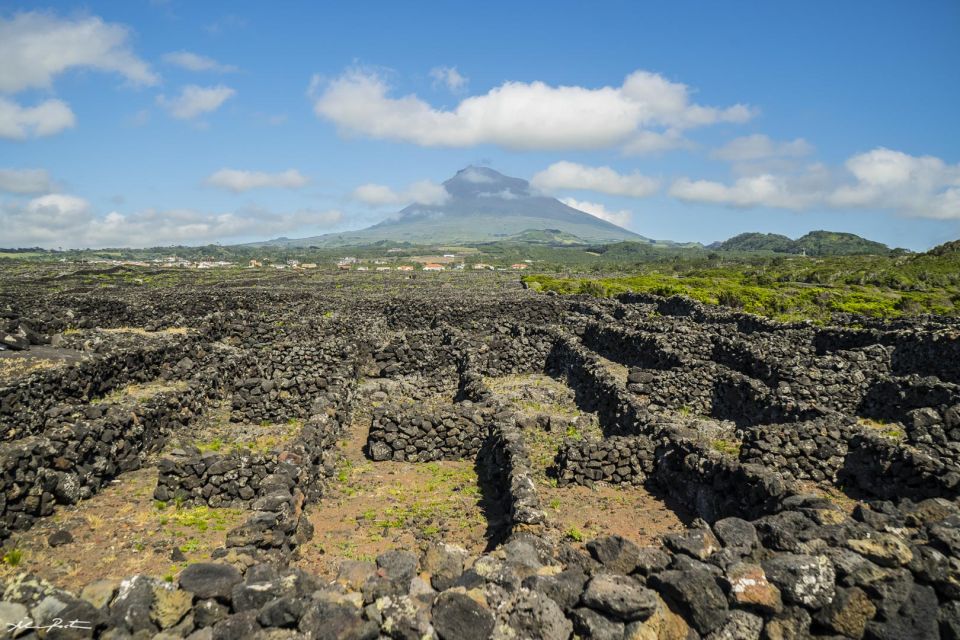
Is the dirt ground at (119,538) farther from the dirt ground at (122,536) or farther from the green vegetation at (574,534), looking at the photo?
the green vegetation at (574,534)

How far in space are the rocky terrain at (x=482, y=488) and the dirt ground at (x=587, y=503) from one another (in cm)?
9

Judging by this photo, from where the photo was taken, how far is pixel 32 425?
16.8m

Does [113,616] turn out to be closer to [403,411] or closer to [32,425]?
[403,411]

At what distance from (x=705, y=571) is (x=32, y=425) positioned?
2013 cm

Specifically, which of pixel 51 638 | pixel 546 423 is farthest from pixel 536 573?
pixel 546 423

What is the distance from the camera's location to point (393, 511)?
1308 cm

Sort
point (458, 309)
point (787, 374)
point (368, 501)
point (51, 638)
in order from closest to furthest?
point (51, 638) < point (368, 501) < point (787, 374) < point (458, 309)

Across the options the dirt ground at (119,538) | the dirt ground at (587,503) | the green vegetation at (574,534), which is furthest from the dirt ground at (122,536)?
the dirt ground at (587,503)

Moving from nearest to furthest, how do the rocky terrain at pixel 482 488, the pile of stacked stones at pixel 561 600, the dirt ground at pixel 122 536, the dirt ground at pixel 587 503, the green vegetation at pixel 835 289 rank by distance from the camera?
the pile of stacked stones at pixel 561 600 → the rocky terrain at pixel 482 488 → the dirt ground at pixel 122 536 → the dirt ground at pixel 587 503 → the green vegetation at pixel 835 289

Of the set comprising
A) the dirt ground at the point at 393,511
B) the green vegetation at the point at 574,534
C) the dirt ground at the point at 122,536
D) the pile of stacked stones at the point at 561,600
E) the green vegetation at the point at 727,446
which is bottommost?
the dirt ground at the point at 393,511

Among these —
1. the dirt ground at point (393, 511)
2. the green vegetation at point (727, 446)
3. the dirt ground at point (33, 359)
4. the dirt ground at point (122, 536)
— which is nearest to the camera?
the dirt ground at point (122, 536)

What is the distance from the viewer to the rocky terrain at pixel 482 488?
5.73m

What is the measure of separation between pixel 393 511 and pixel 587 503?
194 inches

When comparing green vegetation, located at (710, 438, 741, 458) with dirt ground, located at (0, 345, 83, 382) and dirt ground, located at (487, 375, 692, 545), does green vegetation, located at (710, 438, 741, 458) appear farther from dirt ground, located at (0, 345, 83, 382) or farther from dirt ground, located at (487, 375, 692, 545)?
dirt ground, located at (0, 345, 83, 382)
